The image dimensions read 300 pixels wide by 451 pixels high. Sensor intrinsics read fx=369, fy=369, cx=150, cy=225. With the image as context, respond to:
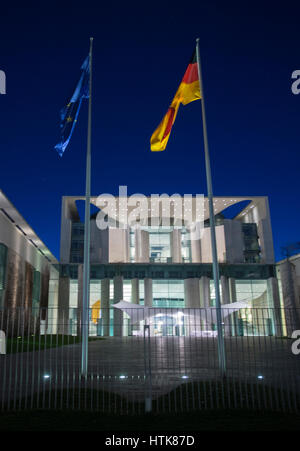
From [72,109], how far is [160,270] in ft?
133

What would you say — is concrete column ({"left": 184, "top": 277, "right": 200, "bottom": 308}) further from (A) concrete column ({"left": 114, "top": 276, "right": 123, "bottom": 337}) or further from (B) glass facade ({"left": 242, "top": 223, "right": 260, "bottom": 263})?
(B) glass facade ({"left": 242, "top": 223, "right": 260, "bottom": 263})

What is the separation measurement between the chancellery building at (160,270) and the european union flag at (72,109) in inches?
1171

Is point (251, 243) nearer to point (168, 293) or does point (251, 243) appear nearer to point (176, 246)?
point (176, 246)

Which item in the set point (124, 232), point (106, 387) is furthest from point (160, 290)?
point (106, 387)

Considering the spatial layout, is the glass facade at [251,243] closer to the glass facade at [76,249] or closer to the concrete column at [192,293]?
the concrete column at [192,293]

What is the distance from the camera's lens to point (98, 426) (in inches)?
249

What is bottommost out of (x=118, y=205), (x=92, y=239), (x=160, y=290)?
(x=160, y=290)

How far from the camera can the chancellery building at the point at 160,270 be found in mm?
48656

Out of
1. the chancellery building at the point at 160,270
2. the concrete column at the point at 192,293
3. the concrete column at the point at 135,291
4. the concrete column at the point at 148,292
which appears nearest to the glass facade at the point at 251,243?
the chancellery building at the point at 160,270
